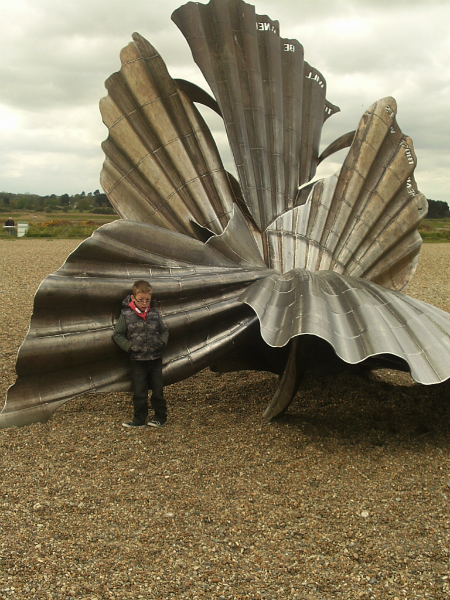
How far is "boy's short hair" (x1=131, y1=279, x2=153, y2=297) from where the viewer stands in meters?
4.07

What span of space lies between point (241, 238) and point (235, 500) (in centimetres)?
218

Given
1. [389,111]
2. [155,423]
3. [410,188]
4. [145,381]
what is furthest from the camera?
[410,188]

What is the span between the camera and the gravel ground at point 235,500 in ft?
8.74

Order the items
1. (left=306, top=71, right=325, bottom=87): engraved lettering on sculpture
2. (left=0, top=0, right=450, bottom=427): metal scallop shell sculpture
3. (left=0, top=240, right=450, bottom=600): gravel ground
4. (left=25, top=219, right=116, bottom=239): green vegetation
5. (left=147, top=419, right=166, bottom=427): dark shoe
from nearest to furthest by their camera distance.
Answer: (left=0, top=240, right=450, bottom=600): gravel ground, (left=0, top=0, right=450, bottom=427): metal scallop shell sculpture, (left=147, top=419, right=166, bottom=427): dark shoe, (left=306, top=71, right=325, bottom=87): engraved lettering on sculpture, (left=25, top=219, right=116, bottom=239): green vegetation

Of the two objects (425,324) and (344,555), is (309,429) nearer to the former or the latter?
(425,324)

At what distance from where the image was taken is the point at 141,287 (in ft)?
13.4

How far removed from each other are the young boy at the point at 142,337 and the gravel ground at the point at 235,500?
390 millimetres

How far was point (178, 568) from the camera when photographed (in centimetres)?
275

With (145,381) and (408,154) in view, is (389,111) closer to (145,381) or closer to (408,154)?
(408,154)

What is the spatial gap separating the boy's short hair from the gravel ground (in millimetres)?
1078

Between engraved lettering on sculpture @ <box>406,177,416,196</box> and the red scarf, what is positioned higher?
engraved lettering on sculpture @ <box>406,177,416,196</box>

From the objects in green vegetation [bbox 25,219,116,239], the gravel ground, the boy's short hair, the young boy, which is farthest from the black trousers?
green vegetation [bbox 25,219,116,239]

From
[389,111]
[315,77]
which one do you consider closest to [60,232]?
[315,77]

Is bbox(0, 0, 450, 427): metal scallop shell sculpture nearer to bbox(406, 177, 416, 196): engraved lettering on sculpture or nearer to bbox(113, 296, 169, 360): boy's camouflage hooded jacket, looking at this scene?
bbox(406, 177, 416, 196): engraved lettering on sculpture
